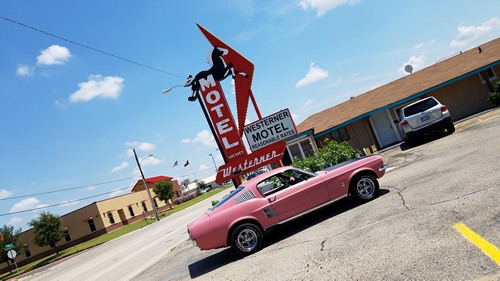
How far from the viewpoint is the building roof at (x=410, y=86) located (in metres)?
22.2

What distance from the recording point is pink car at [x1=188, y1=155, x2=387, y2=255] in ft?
24.1

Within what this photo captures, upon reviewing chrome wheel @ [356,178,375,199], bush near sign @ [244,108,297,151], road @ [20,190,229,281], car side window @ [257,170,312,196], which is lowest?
road @ [20,190,229,281]

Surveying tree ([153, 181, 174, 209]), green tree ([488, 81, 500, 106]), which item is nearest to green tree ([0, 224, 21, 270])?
tree ([153, 181, 174, 209])

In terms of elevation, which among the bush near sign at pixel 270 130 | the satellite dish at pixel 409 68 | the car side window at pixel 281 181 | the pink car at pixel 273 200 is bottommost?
the pink car at pixel 273 200

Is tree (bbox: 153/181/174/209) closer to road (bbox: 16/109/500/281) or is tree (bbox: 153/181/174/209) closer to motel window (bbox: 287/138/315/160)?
motel window (bbox: 287/138/315/160)

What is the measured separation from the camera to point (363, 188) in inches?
326

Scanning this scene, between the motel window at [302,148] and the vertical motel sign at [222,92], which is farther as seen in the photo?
the motel window at [302,148]

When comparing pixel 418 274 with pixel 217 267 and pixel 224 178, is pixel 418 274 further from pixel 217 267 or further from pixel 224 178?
pixel 224 178

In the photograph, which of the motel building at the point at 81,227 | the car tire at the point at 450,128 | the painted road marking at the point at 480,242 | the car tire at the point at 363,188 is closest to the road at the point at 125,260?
the car tire at the point at 363,188

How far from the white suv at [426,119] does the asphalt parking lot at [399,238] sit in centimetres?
613

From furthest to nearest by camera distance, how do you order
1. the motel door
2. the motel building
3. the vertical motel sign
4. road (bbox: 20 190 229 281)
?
the motel building
the motel door
the vertical motel sign
road (bbox: 20 190 229 281)

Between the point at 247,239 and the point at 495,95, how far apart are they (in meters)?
20.0

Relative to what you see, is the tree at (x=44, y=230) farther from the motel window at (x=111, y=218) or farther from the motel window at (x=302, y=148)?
the motel window at (x=302, y=148)

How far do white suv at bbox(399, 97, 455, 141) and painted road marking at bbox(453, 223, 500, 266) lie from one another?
39.5 feet
